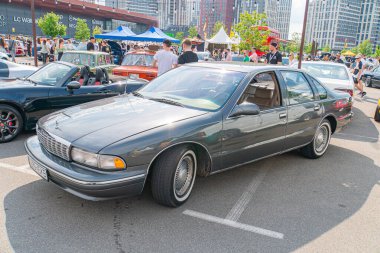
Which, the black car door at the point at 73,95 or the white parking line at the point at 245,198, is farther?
the black car door at the point at 73,95

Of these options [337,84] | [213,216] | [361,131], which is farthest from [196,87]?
[337,84]

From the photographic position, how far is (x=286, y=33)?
132 m

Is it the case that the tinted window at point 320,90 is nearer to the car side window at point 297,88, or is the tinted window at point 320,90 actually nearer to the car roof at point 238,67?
the car side window at point 297,88

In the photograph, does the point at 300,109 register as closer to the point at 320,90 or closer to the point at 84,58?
the point at 320,90

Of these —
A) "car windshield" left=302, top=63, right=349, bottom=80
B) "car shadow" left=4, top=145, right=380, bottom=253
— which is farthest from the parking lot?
"car windshield" left=302, top=63, right=349, bottom=80

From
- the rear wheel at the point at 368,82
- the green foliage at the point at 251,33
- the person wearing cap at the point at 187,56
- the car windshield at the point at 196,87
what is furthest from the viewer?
the green foliage at the point at 251,33

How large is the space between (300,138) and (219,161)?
5.81 feet

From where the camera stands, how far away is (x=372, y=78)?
750 inches

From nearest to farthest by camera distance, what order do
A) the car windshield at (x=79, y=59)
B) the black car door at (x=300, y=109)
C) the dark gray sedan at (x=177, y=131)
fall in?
the dark gray sedan at (x=177, y=131) < the black car door at (x=300, y=109) < the car windshield at (x=79, y=59)

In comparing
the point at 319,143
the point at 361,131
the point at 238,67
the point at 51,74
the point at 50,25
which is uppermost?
the point at 50,25

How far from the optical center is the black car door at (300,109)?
478 cm

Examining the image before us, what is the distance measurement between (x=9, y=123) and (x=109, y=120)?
9.60 feet

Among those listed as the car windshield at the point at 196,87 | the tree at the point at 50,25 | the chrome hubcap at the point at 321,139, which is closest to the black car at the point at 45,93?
the car windshield at the point at 196,87

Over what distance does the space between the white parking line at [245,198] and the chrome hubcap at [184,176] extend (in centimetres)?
54
